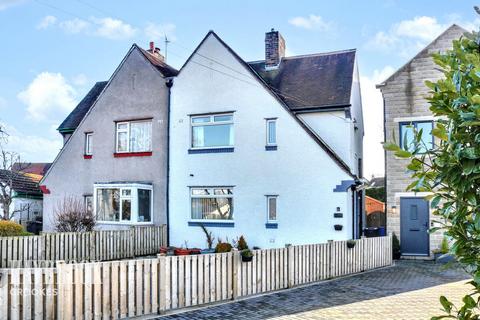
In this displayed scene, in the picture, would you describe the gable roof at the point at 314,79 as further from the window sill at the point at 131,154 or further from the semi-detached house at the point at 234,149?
the window sill at the point at 131,154

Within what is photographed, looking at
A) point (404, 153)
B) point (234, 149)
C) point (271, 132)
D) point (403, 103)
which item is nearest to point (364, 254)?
point (271, 132)

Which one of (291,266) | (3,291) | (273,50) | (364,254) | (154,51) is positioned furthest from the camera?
(154,51)

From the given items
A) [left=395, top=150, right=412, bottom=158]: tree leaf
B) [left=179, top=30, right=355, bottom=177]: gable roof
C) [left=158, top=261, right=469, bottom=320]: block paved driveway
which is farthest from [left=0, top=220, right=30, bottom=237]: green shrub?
[left=395, top=150, right=412, bottom=158]: tree leaf

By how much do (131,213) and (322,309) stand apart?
39.4 ft

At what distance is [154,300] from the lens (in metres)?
8.46

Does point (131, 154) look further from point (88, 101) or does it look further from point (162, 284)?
point (162, 284)

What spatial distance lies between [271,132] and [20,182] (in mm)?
17606

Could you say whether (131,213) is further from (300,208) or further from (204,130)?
(300,208)

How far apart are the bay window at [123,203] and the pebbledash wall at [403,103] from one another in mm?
10280

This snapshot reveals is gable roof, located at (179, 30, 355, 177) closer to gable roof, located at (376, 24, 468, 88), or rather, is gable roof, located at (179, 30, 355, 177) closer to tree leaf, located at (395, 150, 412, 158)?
gable roof, located at (376, 24, 468, 88)

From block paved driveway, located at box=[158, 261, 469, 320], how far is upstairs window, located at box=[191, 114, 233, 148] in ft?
26.6

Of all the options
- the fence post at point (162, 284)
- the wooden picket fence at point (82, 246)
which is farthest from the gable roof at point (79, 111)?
the fence post at point (162, 284)

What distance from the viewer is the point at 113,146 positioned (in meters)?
20.8

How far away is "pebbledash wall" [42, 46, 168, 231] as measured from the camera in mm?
19844
